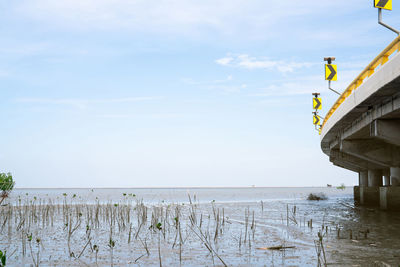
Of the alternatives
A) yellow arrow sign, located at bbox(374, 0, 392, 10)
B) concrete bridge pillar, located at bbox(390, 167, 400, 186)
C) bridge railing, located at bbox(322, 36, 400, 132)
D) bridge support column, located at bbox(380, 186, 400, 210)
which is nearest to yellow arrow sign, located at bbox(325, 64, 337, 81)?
bridge railing, located at bbox(322, 36, 400, 132)

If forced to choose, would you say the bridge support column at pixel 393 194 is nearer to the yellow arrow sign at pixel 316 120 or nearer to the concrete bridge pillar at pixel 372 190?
the concrete bridge pillar at pixel 372 190

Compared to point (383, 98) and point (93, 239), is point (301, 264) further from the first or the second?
point (383, 98)

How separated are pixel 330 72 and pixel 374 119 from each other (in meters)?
8.33

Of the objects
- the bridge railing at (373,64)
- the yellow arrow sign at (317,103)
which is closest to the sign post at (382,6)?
the bridge railing at (373,64)

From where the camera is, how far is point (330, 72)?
24812 mm

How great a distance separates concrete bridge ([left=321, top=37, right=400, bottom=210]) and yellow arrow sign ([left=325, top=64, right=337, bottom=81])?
2161 millimetres

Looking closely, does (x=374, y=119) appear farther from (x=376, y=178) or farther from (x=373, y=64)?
(x=376, y=178)

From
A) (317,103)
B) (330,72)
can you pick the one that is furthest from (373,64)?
(317,103)

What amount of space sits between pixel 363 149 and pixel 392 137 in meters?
8.11

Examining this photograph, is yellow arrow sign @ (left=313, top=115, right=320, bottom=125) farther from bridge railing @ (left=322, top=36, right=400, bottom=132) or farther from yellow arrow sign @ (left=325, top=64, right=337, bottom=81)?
bridge railing @ (left=322, top=36, right=400, bottom=132)

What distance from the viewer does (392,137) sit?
666 inches

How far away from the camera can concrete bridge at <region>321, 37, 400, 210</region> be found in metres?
13.5

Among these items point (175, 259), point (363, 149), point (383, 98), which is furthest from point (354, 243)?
point (363, 149)

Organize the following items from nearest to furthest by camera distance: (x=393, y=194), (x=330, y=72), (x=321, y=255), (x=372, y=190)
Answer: (x=321, y=255), (x=393, y=194), (x=330, y=72), (x=372, y=190)
